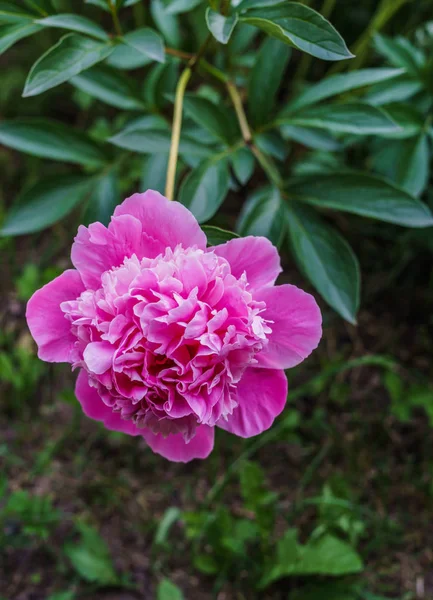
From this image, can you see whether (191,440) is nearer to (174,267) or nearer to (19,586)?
(174,267)

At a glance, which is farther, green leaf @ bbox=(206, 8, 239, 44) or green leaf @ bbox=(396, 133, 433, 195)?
green leaf @ bbox=(396, 133, 433, 195)

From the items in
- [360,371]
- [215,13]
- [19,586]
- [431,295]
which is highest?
[215,13]

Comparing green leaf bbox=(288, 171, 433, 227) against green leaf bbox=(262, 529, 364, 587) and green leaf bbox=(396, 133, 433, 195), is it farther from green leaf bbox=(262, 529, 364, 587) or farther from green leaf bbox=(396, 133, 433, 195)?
green leaf bbox=(262, 529, 364, 587)

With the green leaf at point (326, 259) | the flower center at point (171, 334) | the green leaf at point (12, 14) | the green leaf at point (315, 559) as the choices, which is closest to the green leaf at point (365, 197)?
the green leaf at point (326, 259)

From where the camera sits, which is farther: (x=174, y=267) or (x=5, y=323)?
(x=5, y=323)

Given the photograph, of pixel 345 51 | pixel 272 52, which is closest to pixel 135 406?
pixel 345 51

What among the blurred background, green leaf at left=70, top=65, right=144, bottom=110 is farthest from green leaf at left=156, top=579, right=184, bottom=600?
green leaf at left=70, top=65, right=144, bottom=110

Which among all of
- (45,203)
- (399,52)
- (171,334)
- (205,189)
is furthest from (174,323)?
(399,52)
